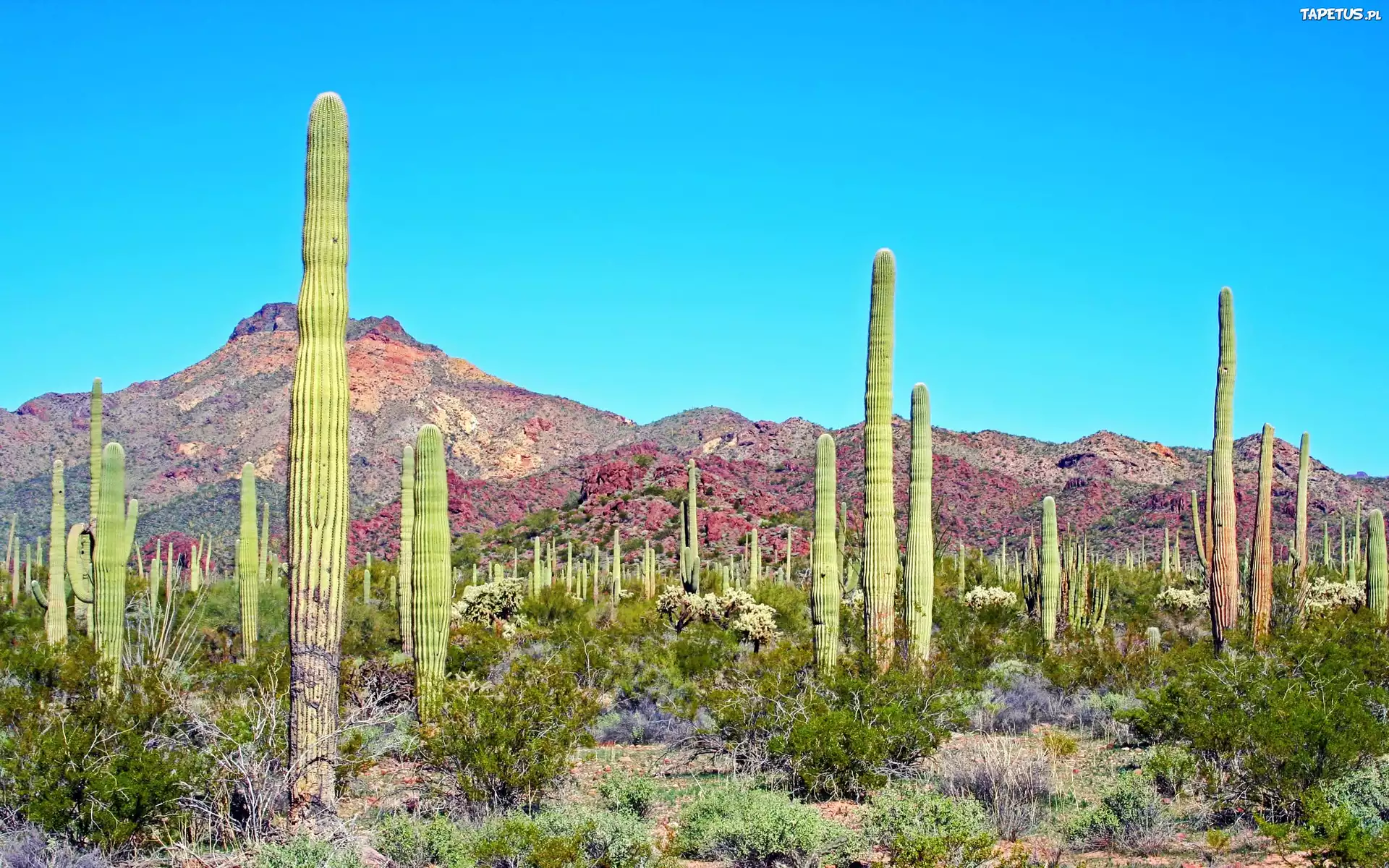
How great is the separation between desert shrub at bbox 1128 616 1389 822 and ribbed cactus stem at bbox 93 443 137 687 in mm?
9656

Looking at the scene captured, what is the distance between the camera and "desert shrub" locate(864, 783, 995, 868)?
6.90 meters

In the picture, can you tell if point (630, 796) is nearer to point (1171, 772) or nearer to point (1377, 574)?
point (1171, 772)

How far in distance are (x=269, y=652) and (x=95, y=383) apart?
4.36m

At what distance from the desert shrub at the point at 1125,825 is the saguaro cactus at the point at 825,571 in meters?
4.37

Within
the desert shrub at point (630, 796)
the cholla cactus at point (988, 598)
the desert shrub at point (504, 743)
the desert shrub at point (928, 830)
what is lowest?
the desert shrub at point (630, 796)

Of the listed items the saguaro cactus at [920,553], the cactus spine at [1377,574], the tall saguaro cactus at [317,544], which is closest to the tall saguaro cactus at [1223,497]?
the saguaro cactus at [920,553]

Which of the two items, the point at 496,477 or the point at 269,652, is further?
the point at 496,477

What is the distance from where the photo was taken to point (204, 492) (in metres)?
75.7

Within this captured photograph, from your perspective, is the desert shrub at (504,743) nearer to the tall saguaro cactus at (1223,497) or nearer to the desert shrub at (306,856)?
the desert shrub at (306,856)

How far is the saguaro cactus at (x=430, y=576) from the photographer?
11.7 m

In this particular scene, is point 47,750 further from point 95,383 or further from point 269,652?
point 95,383

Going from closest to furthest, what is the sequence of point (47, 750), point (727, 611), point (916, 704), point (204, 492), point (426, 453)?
point (47, 750) < point (916, 704) < point (426, 453) < point (727, 611) < point (204, 492)

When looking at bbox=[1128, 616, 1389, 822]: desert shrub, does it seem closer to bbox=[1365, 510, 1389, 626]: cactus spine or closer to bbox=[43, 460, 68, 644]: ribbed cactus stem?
bbox=[1365, 510, 1389, 626]: cactus spine

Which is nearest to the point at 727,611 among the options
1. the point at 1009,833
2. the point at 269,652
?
the point at 269,652
